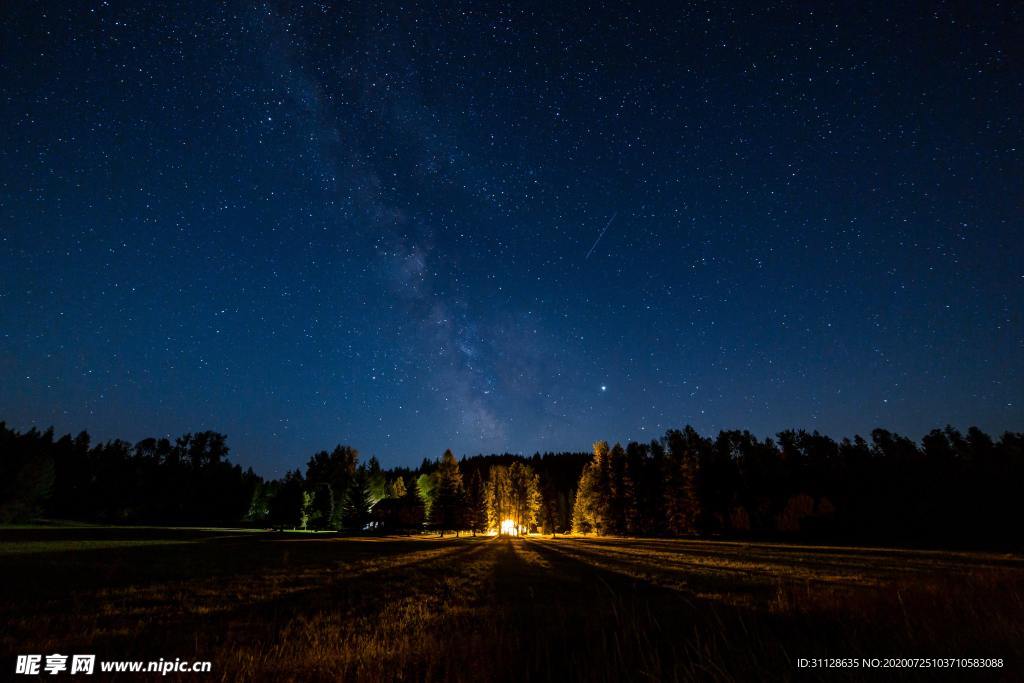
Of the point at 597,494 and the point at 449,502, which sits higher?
the point at 597,494

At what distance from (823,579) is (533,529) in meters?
110

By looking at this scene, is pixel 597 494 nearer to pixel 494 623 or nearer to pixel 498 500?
pixel 498 500

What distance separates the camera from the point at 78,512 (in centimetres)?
8812

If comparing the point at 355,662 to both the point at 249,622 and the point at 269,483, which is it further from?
the point at 269,483

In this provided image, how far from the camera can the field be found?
16.9ft

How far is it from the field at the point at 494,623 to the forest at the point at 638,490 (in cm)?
5589

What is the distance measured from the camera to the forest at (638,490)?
185 ft

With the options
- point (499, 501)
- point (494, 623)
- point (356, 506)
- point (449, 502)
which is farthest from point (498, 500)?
point (494, 623)

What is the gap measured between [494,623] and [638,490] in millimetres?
77102

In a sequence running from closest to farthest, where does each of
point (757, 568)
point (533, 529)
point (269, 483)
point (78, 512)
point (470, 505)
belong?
point (757, 568)
point (470, 505)
point (78, 512)
point (269, 483)
point (533, 529)

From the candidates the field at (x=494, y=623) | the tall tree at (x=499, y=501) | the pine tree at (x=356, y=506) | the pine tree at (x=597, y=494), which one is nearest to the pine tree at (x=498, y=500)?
the tall tree at (x=499, y=501)

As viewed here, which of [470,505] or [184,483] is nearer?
[470,505]

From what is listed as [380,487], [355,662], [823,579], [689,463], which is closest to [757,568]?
Result: [823,579]

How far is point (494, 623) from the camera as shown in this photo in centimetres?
892
